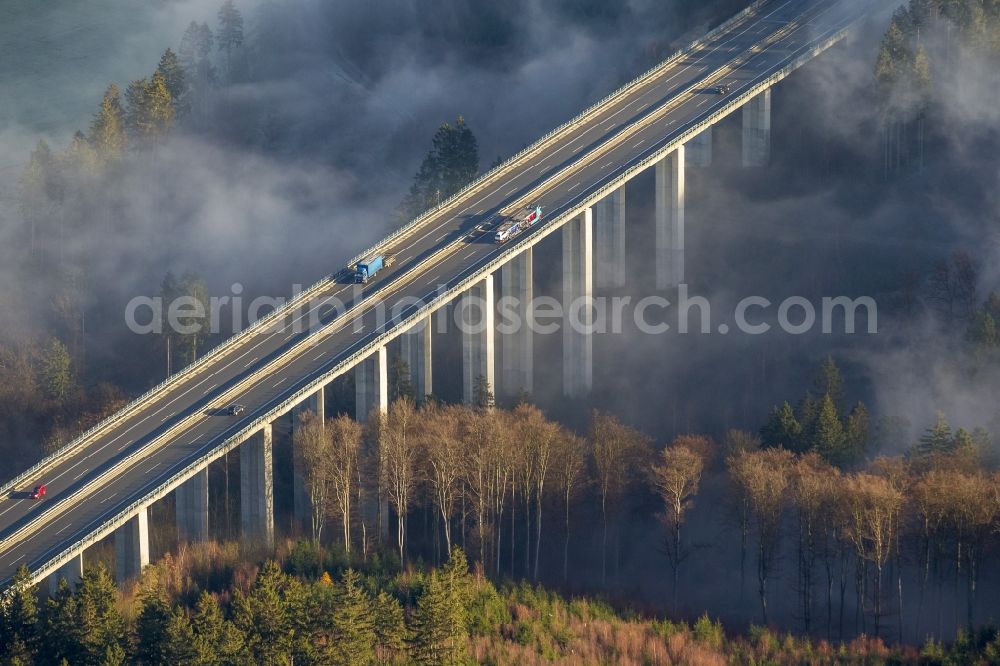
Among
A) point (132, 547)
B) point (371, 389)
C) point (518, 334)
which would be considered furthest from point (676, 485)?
point (132, 547)

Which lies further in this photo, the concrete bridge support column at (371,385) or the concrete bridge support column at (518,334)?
the concrete bridge support column at (518,334)

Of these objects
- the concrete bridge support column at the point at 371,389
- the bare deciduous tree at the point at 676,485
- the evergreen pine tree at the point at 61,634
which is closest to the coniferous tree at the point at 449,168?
the concrete bridge support column at the point at 371,389

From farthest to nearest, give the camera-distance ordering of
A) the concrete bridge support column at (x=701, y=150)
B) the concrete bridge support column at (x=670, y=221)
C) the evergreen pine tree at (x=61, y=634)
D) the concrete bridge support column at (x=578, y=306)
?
the concrete bridge support column at (x=701, y=150), the concrete bridge support column at (x=670, y=221), the concrete bridge support column at (x=578, y=306), the evergreen pine tree at (x=61, y=634)

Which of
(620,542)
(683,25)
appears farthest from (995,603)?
(683,25)

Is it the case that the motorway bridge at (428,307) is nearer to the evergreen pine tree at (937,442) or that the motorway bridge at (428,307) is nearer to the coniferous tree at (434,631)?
the coniferous tree at (434,631)

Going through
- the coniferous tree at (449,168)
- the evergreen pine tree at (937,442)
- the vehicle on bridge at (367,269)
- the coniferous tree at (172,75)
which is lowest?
the evergreen pine tree at (937,442)

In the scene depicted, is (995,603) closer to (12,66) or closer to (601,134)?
(601,134)
